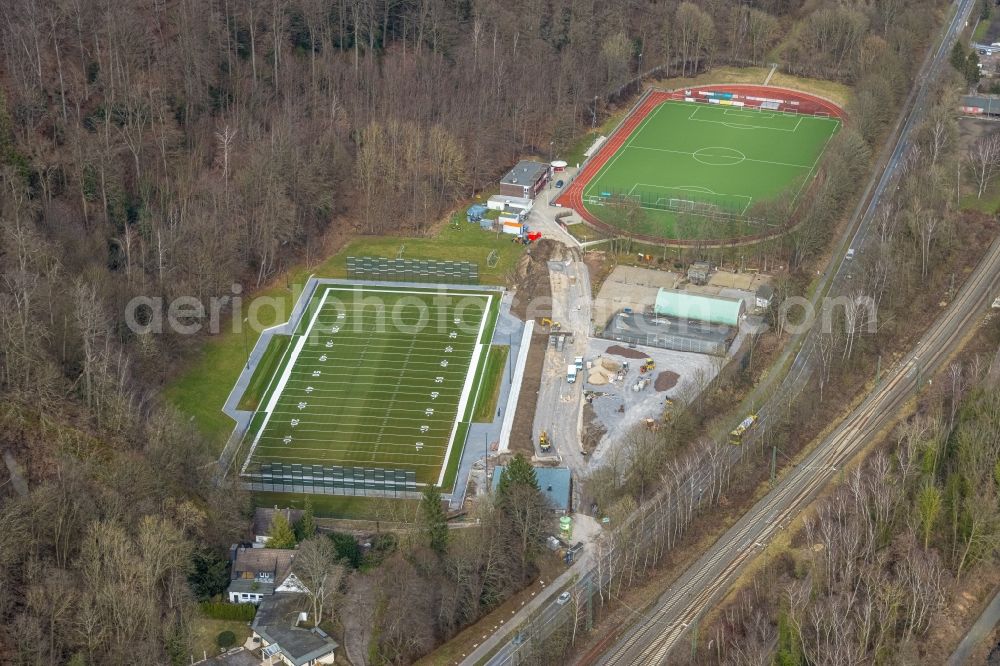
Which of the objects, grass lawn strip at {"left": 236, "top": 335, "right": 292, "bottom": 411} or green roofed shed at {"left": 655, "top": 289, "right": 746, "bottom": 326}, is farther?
green roofed shed at {"left": 655, "top": 289, "right": 746, "bottom": 326}

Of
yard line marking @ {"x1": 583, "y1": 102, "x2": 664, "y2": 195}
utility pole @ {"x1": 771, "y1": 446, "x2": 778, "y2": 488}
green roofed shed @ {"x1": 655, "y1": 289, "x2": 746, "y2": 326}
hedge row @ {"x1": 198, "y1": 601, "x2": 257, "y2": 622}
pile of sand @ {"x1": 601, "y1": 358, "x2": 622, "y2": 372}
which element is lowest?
hedge row @ {"x1": 198, "y1": 601, "x2": 257, "y2": 622}

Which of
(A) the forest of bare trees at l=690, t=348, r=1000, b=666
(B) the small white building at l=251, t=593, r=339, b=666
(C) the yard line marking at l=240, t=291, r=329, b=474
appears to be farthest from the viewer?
(C) the yard line marking at l=240, t=291, r=329, b=474

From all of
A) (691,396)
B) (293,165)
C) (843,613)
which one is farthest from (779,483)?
(293,165)

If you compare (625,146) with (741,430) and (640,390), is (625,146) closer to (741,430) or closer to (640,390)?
(640,390)

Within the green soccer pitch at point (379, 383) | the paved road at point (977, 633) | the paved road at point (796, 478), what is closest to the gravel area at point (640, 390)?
the paved road at point (796, 478)

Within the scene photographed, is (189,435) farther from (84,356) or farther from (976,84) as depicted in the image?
(976,84)

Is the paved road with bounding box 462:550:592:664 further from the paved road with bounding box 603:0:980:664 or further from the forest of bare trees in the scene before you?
the forest of bare trees

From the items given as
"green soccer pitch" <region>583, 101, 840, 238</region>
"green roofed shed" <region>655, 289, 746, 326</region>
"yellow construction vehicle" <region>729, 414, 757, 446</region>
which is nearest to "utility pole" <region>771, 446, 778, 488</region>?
"yellow construction vehicle" <region>729, 414, 757, 446</region>
